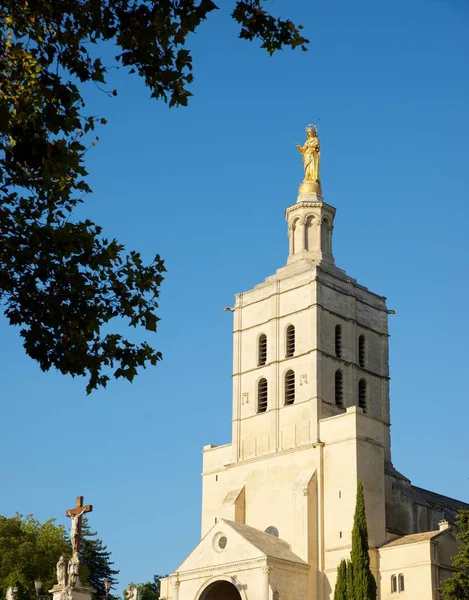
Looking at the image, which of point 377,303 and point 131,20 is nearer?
point 131,20

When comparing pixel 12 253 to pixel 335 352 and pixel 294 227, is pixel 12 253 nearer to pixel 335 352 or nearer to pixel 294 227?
pixel 335 352

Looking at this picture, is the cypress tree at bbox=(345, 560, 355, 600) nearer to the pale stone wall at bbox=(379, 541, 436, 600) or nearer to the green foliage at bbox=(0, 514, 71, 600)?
the pale stone wall at bbox=(379, 541, 436, 600)

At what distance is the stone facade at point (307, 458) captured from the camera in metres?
49.4

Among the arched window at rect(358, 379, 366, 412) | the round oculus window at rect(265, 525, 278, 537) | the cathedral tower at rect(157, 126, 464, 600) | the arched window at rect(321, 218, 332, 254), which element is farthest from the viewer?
the arched window at rect(321, 218, 332, 254)

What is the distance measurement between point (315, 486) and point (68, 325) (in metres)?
40.1

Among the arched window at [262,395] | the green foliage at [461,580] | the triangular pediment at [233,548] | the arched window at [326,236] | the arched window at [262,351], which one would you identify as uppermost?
the arched window at [326,236]

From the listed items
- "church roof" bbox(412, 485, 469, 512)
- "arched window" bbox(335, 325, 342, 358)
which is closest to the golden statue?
"arched window" bbox(335, 325, 342, 358)

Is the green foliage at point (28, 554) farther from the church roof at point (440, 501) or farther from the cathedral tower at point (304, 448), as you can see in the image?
the church roof at point (440, 501)

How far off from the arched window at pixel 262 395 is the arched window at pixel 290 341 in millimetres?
2210

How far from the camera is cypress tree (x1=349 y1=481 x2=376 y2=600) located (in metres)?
46.3

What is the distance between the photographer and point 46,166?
13320 millimetres

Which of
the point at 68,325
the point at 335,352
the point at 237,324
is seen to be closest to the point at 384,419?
the point at 335,352

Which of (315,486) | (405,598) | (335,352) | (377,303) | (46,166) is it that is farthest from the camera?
(377,303)

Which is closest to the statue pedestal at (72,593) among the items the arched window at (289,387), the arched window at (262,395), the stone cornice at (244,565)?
the stone cornice at (244,565)
